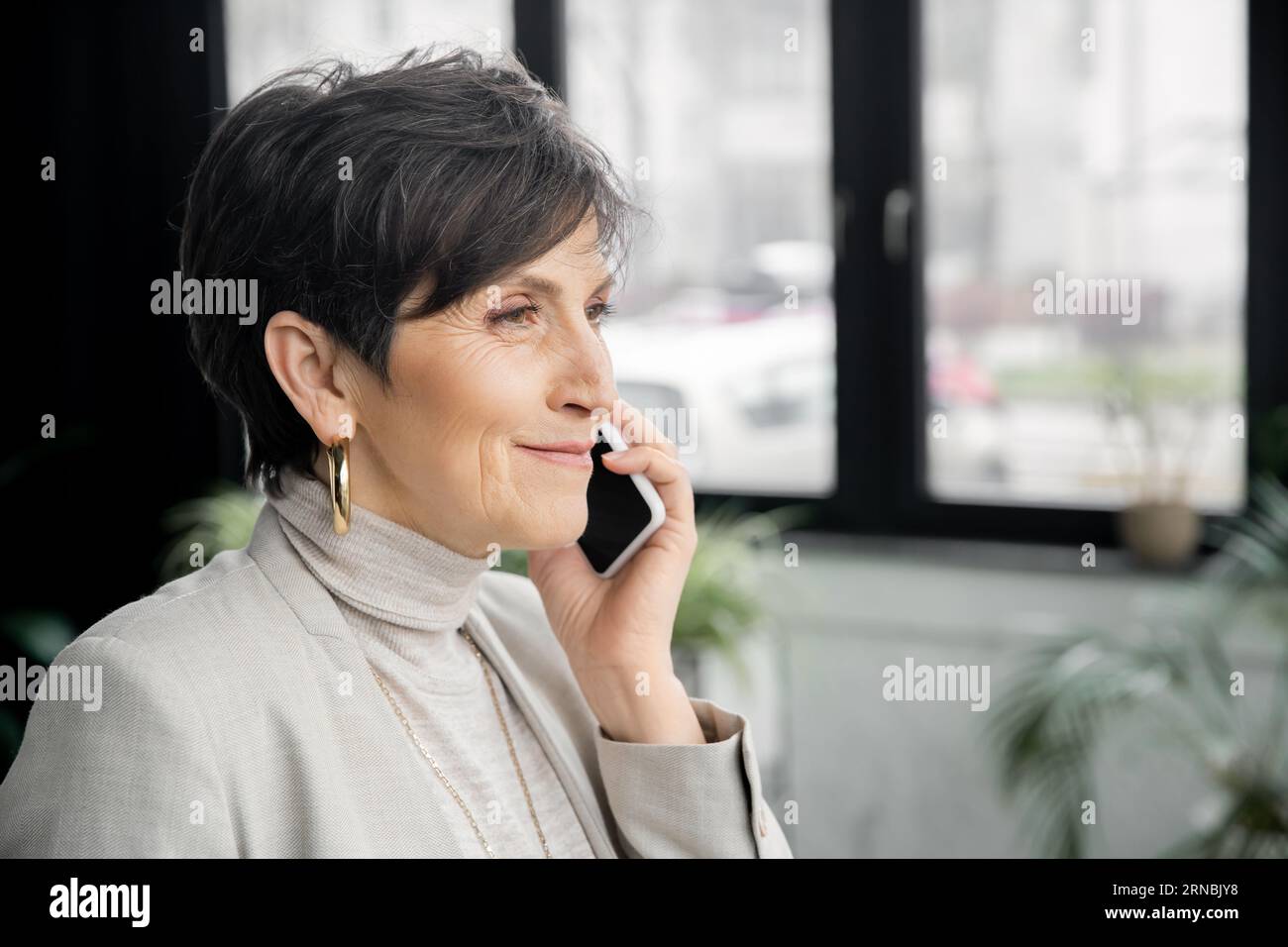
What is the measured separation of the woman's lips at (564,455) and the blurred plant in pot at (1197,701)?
1506mm

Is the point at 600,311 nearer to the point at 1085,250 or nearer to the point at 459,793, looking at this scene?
the point at 459,793

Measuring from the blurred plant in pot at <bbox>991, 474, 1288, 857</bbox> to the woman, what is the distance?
1.43 metres

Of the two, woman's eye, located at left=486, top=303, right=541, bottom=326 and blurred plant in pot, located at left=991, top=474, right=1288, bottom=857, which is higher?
woman's eye, located at left=486, top=303, right=541, bottom=326

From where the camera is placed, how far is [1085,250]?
2.57 meters

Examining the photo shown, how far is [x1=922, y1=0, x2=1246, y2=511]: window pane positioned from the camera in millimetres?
2424

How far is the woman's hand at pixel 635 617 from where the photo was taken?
2.71 ft

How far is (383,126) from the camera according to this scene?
678 millimetres

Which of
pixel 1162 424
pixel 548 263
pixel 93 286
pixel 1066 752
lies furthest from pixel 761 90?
pixel 548 263

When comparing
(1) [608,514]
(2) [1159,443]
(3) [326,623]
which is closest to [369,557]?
(3) [326,623]

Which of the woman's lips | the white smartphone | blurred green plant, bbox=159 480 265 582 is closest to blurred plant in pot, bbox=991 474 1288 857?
blurred green plant, bbox=159 480 265 582

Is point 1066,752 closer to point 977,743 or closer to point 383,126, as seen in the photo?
point 977,743

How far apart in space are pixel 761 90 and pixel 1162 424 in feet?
3.64

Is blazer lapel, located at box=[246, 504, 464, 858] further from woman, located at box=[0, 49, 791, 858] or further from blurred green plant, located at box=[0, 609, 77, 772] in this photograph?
blurred green plant, located at box=[0, 609, 77, 772]

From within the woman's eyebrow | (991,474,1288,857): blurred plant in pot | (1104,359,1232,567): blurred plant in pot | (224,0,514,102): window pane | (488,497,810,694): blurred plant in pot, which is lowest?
(991,474,1288,857): blurred plant in pot
